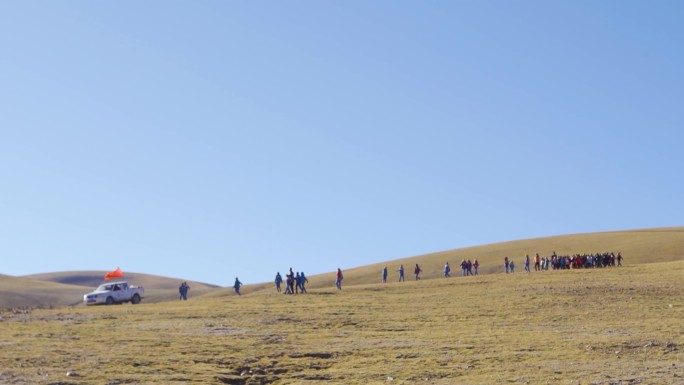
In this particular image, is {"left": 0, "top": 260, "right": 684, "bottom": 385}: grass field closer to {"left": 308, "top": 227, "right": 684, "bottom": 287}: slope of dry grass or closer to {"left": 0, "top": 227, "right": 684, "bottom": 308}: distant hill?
{"left": 308, "top": 227, "right": 684, "bottom": 287}: slope of dry grass

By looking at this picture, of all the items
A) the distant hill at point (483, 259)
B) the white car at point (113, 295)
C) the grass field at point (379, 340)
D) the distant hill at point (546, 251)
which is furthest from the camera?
the distant hill at point (483, 259)

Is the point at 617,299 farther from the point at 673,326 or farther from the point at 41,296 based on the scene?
the point at 41,296

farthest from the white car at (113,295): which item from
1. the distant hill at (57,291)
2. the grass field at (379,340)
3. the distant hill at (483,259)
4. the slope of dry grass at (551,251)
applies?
the slope of dry grass at (551,251)

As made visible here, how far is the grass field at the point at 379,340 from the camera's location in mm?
24234

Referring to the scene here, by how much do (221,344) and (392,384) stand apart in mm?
10129

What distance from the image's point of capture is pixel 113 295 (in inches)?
2404

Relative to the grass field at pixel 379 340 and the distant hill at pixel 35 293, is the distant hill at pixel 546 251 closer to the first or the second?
the distant hill at pixel 35 293

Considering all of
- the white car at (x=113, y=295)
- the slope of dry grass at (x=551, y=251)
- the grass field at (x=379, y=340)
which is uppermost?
the slope of dry grass at (x=551, y=251)

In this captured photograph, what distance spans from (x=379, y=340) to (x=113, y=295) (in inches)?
1279

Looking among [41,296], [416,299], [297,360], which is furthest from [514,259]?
→ [297,360]

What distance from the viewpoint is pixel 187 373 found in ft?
82.0

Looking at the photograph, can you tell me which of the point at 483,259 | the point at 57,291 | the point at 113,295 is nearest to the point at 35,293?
the point at 57,291

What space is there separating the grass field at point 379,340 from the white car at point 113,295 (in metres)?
11.1

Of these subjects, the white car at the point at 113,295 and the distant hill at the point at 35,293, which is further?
the distant hill at the point at 35,293
